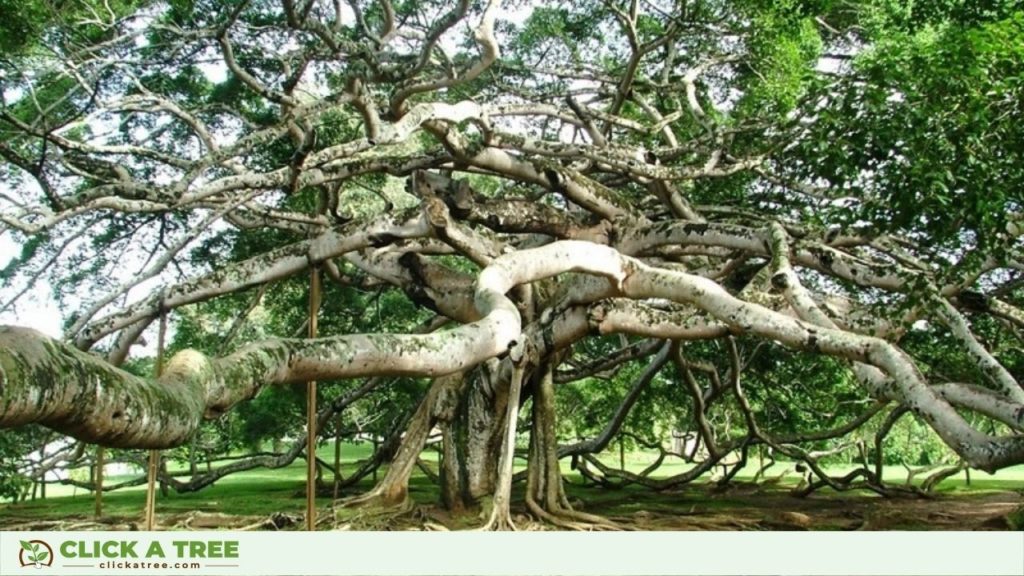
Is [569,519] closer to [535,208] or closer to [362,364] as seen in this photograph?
[535,208]

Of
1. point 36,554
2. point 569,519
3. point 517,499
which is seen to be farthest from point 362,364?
point 517,499

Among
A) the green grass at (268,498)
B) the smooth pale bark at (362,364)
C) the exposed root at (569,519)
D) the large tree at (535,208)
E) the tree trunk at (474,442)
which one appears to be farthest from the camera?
the green grass at (268,498)

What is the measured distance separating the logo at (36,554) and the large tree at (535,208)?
1.62 metres

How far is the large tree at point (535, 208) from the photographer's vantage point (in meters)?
3.90

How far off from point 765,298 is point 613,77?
3821 millimetres

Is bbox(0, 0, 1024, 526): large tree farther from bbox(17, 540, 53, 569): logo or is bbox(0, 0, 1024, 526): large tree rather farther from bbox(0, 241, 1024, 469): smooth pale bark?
bbox(17, 540, 53, 569): logo

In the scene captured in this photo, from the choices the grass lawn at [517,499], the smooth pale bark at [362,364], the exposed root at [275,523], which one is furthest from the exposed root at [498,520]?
the grass lawn at [517,499]

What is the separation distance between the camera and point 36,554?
396cm

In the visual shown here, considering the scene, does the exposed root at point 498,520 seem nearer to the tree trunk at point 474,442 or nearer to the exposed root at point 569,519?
the exposed root at point 569,519

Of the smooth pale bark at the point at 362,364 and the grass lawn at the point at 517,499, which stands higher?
the smooth pale bark at the point at 362,364

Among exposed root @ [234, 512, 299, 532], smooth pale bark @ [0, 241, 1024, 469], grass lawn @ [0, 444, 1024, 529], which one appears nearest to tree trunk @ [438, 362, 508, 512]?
grass lawn @ [0, 444, 1024, 529]

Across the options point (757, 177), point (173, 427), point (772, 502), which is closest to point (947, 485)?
point (772, 502)

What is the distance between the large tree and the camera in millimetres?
3896

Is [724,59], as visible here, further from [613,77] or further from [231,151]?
[231,151]
